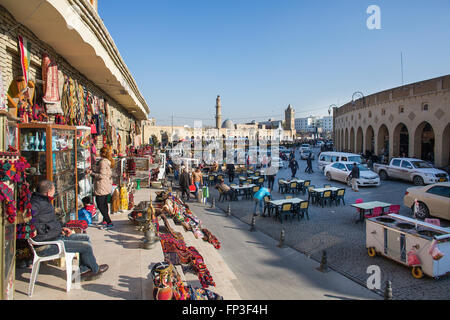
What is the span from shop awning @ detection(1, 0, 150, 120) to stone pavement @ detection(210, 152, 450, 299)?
7046 millimetres

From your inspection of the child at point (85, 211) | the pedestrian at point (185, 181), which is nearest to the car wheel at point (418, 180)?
the pedestrian at point (185, 181)

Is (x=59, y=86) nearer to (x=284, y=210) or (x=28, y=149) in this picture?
(x=28, y=149)

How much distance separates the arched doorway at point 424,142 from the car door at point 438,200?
17.0m

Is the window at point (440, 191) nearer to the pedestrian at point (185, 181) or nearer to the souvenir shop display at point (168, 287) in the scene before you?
the souvenir shop display at point (168, 287)

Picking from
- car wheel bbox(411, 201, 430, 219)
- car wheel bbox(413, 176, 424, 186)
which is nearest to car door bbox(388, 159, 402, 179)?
car wheel bbox(413, 176, 424, 186)

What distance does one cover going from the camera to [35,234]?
395 centimetres

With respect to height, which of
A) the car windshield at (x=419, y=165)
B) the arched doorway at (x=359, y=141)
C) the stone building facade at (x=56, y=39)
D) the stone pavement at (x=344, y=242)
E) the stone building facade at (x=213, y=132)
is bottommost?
the stone pavement at (x=344, y=242)

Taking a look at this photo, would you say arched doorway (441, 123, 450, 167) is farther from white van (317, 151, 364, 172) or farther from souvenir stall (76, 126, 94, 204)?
souvenir stall (76, 126, 94, 204)

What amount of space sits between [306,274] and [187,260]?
134 inches

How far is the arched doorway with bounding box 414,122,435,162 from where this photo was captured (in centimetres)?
2443

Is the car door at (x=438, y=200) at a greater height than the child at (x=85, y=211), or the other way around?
the child at (x=85, y=211)

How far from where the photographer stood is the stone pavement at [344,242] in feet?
19.4

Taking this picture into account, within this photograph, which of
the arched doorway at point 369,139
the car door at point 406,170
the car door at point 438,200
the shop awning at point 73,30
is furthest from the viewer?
the arched doorway at point 369,139

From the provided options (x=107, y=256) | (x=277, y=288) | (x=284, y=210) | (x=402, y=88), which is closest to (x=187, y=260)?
(x=107, y=256)
